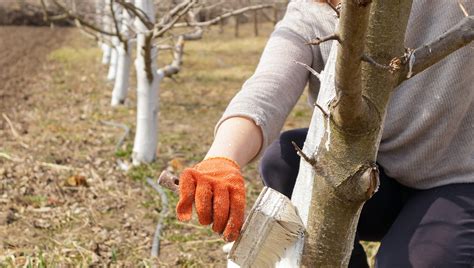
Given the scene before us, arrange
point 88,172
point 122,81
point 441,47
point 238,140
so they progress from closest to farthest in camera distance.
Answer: point 441,47
point 238,140
point 88,172
point 122,81

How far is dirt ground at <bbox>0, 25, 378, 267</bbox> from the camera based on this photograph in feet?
11.5

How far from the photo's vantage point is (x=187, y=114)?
28.6 ft

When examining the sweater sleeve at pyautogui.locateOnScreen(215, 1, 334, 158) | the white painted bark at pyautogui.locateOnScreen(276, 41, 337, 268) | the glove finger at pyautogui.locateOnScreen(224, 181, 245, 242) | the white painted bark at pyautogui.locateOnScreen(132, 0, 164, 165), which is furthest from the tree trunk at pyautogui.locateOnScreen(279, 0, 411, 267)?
the white painted bark at pyautogui.locateOnScreen(132, 0, 164, 165)

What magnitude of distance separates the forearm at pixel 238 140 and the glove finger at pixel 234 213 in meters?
0.18

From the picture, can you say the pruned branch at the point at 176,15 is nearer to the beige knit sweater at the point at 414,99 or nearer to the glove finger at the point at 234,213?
the beige knit sweater at the point at 414,99

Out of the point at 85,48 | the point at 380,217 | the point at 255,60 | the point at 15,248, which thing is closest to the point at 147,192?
the point at 15,248

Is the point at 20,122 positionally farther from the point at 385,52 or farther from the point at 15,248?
the point at 385,52

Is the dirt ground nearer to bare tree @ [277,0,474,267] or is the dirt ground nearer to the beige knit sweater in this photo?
the beige knit sweater

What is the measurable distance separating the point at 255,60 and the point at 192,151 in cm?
1137

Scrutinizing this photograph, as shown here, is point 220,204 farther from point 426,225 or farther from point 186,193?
point 426,225

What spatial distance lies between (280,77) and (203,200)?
56cm

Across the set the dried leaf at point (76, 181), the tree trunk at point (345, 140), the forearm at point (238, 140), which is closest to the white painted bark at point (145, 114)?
the dried leaf at point (76, 181)

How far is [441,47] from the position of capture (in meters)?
1.38

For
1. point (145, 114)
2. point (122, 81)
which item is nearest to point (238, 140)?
point (145, 114)
